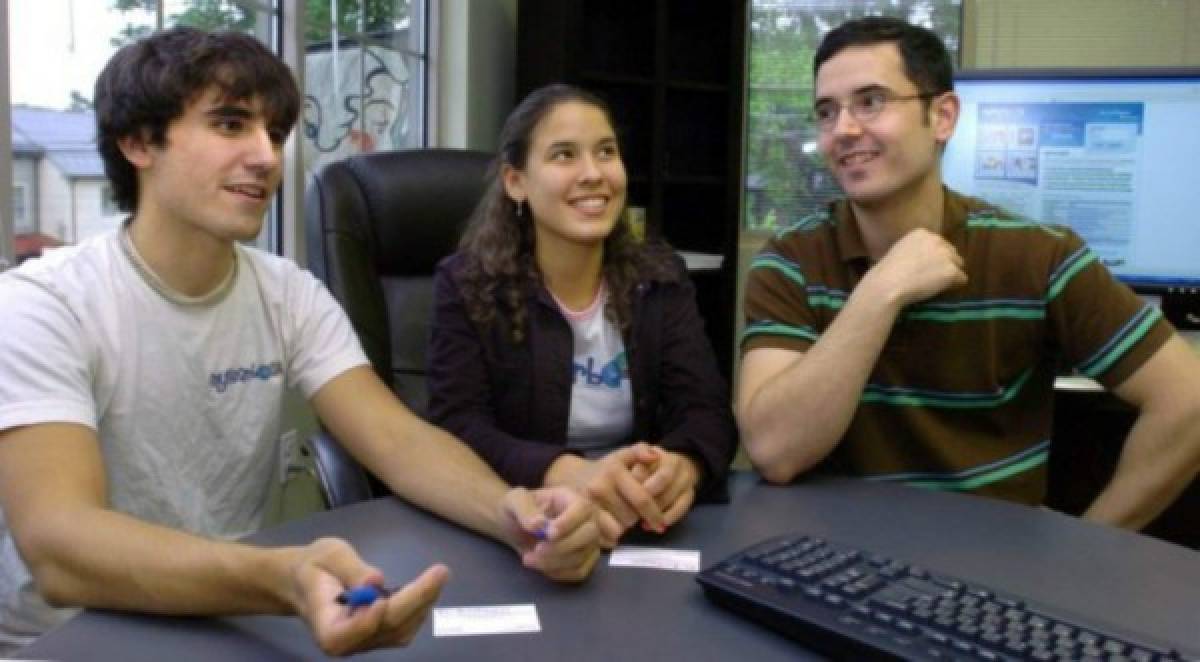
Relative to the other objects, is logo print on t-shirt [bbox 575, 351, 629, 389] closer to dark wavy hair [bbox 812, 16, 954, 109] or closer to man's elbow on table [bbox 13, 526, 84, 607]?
dark wavy hair [bbox 812, 16, 954, 109]

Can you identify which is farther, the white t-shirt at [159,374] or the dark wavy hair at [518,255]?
the dark wavy hair at [518,255]

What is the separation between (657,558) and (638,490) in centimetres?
9

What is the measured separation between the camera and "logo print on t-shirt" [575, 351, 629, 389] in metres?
1.54

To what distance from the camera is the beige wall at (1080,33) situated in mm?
3375

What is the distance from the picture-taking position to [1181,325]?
2.11 m

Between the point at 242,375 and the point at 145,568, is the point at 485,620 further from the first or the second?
the point at 242,375

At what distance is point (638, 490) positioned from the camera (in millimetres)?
1039

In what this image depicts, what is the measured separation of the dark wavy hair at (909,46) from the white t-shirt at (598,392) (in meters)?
0.56

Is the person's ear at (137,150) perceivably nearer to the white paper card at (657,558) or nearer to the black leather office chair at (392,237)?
the black leather office chair at (392,237)

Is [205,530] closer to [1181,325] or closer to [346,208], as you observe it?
[346,208]

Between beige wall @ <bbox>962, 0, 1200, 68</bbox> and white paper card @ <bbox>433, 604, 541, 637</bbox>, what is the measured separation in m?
3.26

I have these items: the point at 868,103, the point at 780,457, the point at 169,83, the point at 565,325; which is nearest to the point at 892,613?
the point at 780,457

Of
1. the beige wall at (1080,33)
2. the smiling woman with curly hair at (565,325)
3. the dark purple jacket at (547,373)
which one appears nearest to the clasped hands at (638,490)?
the smiling woman with curly hair at (565,325)

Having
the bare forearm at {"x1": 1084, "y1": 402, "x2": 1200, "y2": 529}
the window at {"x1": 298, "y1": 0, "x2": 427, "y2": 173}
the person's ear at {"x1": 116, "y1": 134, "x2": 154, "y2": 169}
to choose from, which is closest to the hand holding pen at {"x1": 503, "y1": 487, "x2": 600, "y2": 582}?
the person's ear at {"x1": 116, "y1": 134, "x2": 154, "y2": 169}
